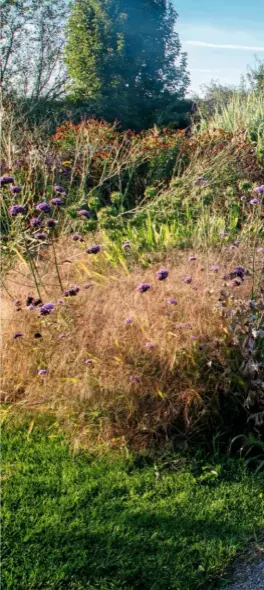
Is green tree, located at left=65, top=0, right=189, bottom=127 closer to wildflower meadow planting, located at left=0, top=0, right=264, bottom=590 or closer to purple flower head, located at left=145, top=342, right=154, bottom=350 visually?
Answer: wildflower meadow planting, located at left=0, top=0, right=264, bottom=590

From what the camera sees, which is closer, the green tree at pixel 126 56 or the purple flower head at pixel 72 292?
the purple flower head at pixel 72 292

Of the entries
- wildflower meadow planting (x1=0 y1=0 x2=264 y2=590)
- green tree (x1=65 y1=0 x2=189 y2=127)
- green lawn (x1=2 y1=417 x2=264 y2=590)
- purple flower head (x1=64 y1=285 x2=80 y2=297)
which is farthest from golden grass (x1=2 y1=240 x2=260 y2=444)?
green tree (x1=65 y1=0 x2=189 y2=127)

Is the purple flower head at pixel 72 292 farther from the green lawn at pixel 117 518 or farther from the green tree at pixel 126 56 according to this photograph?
the green tree at pixel 126 56

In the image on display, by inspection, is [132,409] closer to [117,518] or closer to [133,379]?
[133,379]

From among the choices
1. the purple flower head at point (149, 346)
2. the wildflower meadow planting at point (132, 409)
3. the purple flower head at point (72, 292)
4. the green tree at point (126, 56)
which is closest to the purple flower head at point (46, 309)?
the wildflower meadow planting at point (132, 409)

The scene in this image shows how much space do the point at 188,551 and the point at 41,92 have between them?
19.7 meters

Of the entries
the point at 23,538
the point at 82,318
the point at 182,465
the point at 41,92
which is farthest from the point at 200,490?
the point at 41,92

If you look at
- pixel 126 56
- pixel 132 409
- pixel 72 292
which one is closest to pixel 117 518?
pixel 132 409

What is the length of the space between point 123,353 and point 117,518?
1.00 metres

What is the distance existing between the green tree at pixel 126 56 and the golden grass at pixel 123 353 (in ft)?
54.9

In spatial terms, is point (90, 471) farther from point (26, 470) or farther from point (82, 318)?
point (82, 318)

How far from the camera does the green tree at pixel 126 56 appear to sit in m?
20.7

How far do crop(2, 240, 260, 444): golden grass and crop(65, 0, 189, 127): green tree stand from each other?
16.7 m

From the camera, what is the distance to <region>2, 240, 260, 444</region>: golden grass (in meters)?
3.77
